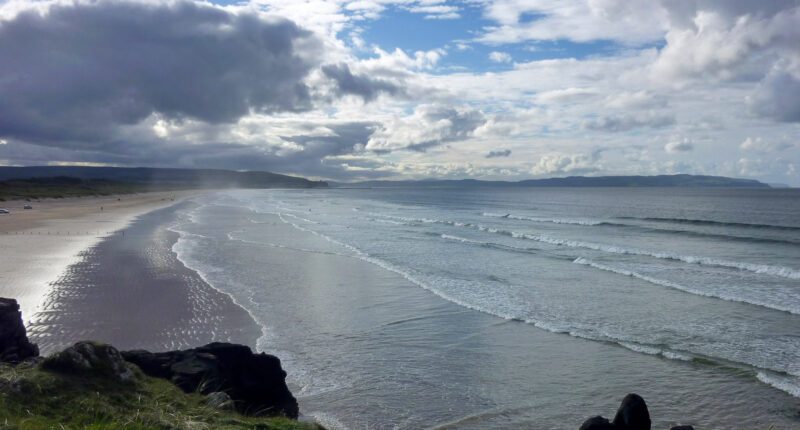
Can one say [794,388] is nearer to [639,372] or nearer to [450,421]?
[639,372]

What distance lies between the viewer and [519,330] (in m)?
11.4

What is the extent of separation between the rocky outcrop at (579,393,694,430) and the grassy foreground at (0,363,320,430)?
287cm

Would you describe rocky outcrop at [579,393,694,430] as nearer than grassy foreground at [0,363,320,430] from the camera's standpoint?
No

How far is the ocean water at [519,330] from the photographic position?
7473 mm

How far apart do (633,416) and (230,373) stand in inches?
186

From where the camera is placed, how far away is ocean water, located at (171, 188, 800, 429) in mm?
7473

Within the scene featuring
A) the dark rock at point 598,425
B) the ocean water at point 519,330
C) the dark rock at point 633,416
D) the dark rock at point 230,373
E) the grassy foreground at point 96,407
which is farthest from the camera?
the ocean water at point 519,330

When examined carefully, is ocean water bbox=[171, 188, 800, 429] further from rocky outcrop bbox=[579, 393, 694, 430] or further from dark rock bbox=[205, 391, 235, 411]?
dark rock bbox=[205, 391, 235, 411]

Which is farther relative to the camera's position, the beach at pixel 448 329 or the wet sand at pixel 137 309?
the wet sand at pixel 137 309

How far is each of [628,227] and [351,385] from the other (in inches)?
1479

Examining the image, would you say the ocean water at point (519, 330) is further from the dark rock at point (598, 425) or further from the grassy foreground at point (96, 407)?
the grassy foreground at point (96, 407)

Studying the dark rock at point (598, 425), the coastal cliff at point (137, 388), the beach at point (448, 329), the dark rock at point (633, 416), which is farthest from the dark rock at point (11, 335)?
the dark rock at point (633, 416)

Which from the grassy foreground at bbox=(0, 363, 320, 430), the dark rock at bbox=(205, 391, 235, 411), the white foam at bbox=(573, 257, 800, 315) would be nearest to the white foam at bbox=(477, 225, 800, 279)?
the white foam at bbox=(573, 257, 800, 315)

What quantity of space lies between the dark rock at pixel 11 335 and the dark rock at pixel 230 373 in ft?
5.92
